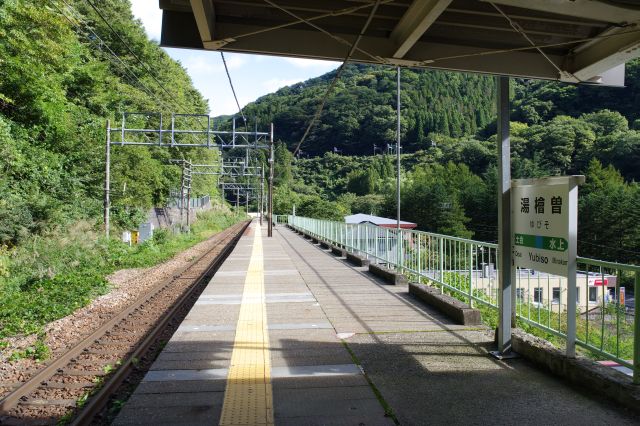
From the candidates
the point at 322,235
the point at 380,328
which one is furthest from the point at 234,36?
the point at 322,235

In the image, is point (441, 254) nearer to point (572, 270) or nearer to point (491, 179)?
point (572, 270)

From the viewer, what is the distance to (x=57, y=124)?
26969 mm

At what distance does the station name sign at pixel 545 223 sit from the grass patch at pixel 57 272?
6.19m

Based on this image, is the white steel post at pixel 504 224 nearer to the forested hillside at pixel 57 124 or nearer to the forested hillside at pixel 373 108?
the forested hillside at pixel 373 108

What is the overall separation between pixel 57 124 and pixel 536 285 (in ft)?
86.0

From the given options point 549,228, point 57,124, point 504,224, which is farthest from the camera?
point 57,124

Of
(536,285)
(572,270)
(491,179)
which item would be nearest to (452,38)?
(572,270)

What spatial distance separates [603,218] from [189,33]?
6721 cm

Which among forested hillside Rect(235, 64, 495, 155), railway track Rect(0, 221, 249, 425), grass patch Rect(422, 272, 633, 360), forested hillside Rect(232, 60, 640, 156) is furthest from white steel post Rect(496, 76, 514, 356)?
forested hillside Rect(232, 60, 640, 156)

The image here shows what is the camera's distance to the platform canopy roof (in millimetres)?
5227

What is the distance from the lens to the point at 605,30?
570cm

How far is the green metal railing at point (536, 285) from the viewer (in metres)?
4.84

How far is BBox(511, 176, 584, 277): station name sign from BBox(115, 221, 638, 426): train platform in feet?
3.65

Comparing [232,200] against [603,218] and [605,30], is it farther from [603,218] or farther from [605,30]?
[605,30]
